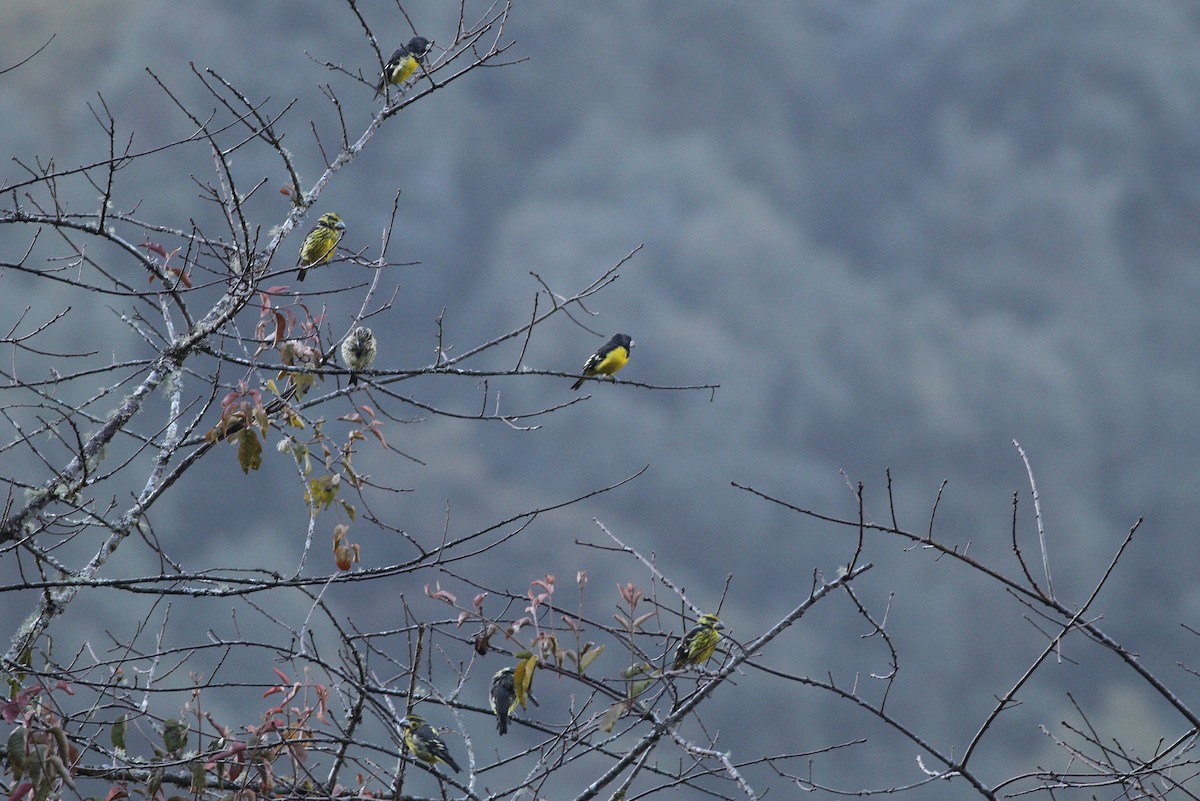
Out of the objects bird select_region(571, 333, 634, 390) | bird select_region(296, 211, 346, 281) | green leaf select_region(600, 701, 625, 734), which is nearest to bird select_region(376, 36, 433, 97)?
bird select_region(296, 211, 346, 281)

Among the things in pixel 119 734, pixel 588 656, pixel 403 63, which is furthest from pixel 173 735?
pixel 403 63

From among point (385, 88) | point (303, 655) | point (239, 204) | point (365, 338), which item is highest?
point (365, 338)

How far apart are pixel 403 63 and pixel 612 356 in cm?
331

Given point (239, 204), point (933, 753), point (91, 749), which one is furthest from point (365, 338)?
point (933, 753)

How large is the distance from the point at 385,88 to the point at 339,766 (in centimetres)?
332

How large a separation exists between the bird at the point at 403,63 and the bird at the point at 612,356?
306 centimetres

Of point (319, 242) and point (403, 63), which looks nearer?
point (319, 242)

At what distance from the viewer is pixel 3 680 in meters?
4.26

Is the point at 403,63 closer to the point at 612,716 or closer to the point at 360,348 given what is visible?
the point at 360,348

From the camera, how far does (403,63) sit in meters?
9.84

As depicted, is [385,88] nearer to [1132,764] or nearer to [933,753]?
[933,753]

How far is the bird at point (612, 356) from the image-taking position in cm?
1090

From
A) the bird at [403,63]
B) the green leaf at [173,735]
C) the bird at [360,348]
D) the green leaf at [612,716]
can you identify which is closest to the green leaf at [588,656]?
the green leaf at [612,716]

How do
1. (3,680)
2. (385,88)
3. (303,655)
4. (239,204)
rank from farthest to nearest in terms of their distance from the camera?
(385,88), (239,204), (3,680), (303,655)
